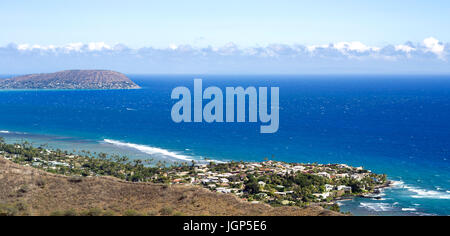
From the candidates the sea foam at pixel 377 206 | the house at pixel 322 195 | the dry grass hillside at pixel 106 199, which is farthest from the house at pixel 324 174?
the dry grass hillside at pixel 106 199

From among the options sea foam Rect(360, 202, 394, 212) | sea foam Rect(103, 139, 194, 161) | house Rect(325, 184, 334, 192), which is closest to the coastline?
sea foam Rect(360, 202, 394, 212)

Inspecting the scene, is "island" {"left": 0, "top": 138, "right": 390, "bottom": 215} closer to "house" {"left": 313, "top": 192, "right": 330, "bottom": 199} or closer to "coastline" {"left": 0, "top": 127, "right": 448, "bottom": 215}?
"house" {"left": 313, "top": 192, "right": 330, "bottom": 199}

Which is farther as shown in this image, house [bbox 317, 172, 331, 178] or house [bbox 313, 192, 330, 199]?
house [bbox 317, 172, 331, 178]

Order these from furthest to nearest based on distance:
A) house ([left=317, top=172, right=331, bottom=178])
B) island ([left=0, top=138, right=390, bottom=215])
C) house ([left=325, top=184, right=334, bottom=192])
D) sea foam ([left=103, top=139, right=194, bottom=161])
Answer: sea foam ([left=103, top=139, right=194, bottom=161]), house ([left=317, top=172, right=331, bottom=178]), house ([left=325, top=184, right=334, bottom=192]), island ([left=0, top=138, right=390, bottom=215])

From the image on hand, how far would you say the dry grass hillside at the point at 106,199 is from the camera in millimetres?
20219

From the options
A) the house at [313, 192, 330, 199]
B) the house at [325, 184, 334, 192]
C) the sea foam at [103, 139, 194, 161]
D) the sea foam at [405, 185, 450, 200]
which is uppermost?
the sea foam at [103, 139, 194, 161]

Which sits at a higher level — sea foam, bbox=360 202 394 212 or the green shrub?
the green shrub

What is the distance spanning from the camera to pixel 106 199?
74.4ft

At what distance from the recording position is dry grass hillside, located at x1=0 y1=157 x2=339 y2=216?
20.2 meters

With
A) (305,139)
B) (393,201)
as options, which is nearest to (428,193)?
(393,201)

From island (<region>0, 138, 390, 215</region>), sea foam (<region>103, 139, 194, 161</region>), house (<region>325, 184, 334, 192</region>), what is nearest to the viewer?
island (<region>0, 138, 390, 215</region>)
